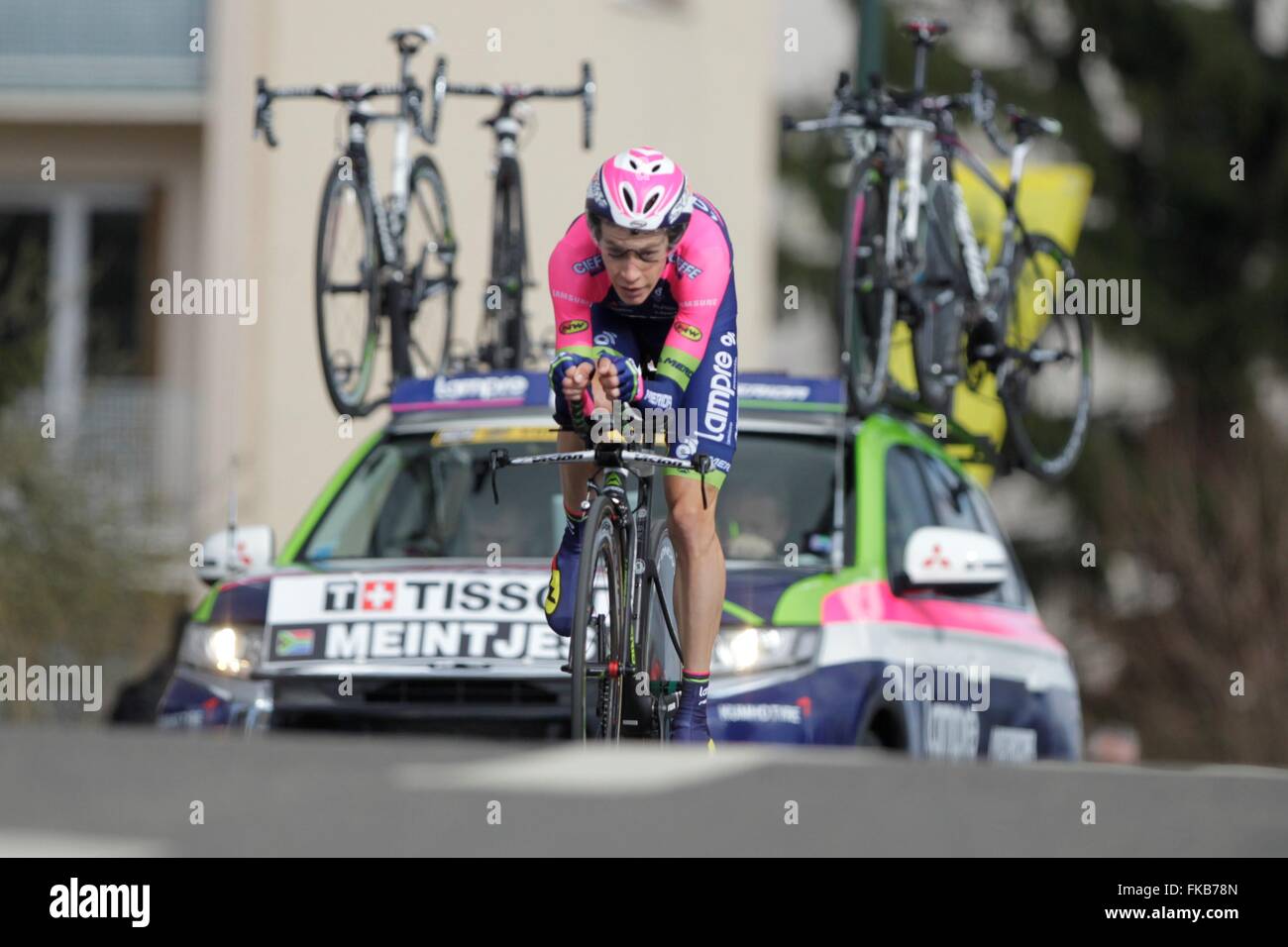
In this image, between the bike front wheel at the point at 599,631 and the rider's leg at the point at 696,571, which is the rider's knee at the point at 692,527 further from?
the bike front wheel at the point at 599,631

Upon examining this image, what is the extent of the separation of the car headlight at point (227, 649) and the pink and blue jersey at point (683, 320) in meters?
1.80

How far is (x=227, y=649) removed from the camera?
8.88 metres

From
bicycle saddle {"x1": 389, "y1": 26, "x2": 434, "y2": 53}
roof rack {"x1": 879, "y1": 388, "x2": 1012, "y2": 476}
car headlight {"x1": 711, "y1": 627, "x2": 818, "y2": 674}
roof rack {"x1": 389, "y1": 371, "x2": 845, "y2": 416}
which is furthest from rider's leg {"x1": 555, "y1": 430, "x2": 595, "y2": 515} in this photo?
bicycle saddle {"x1": 389, "y1": 26, "x2": 434, "y2": 53}

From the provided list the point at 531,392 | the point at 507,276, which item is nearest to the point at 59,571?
the point at 507,276

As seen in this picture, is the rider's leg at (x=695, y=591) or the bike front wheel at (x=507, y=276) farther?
the bike front wheel at (x=507, y=276)

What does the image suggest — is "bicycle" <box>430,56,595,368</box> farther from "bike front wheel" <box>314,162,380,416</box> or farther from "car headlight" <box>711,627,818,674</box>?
"car headlight" <box>711,627,818,674</box>

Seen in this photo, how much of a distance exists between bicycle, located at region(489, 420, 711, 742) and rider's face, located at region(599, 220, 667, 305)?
41cm

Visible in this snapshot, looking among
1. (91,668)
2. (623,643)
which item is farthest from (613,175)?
(91,668)

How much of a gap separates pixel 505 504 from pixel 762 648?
143 centimetres

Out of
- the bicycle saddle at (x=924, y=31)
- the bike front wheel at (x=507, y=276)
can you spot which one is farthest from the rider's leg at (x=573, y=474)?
the bicycle saddle at (x=924, y=31)

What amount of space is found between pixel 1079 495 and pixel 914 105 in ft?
75.4

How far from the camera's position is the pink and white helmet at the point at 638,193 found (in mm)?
7172

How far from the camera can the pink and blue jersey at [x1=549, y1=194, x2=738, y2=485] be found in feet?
24.7
